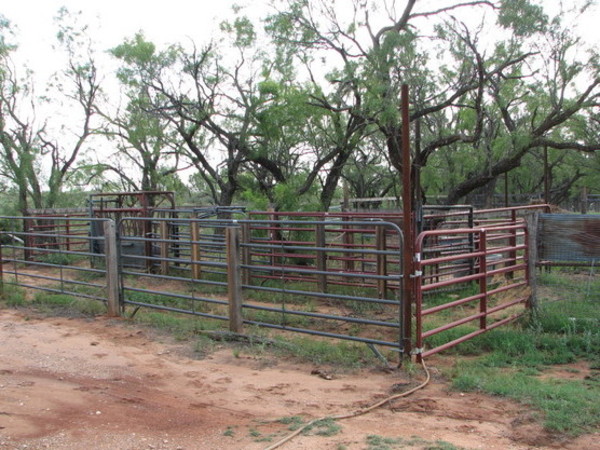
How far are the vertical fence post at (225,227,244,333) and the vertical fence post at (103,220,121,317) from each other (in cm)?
224

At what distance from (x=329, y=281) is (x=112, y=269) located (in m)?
4.08

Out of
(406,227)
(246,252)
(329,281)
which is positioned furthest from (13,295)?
(406,227)

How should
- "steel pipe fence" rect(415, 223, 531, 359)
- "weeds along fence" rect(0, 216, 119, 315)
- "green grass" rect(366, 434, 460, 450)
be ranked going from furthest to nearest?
"weeds along fence" rect(0, 216, 119, 315) → "steel pipe fence" rect(415, 223, 531, 359) → "green grass" rect(366, 434, 460, 450)

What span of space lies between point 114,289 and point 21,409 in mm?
3733

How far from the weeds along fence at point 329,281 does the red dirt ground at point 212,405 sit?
2.18 ft

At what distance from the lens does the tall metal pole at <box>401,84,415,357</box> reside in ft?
17.2

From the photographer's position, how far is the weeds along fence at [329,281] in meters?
5.96

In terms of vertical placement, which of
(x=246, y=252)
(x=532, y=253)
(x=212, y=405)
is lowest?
(x=212, y=405)

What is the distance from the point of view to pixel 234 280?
6.68m

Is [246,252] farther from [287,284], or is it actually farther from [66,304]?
[66,304]

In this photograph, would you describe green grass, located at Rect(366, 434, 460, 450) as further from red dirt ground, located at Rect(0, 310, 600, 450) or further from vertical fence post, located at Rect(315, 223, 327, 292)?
vertical fence post, located at Rect(315, 223, 327, 292)

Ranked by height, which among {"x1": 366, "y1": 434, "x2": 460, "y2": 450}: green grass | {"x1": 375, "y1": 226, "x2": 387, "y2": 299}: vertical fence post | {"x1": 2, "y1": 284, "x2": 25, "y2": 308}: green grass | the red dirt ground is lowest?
the red dirt ground

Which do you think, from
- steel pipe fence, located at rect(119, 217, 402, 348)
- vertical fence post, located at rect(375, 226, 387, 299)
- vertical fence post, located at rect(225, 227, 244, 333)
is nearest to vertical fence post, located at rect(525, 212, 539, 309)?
steel pipe fence, located at rect(119, 217, 402, 348)

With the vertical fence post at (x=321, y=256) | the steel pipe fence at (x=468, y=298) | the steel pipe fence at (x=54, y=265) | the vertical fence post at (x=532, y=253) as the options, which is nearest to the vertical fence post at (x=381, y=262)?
the steel pipe fence at (x=468, y=298)
